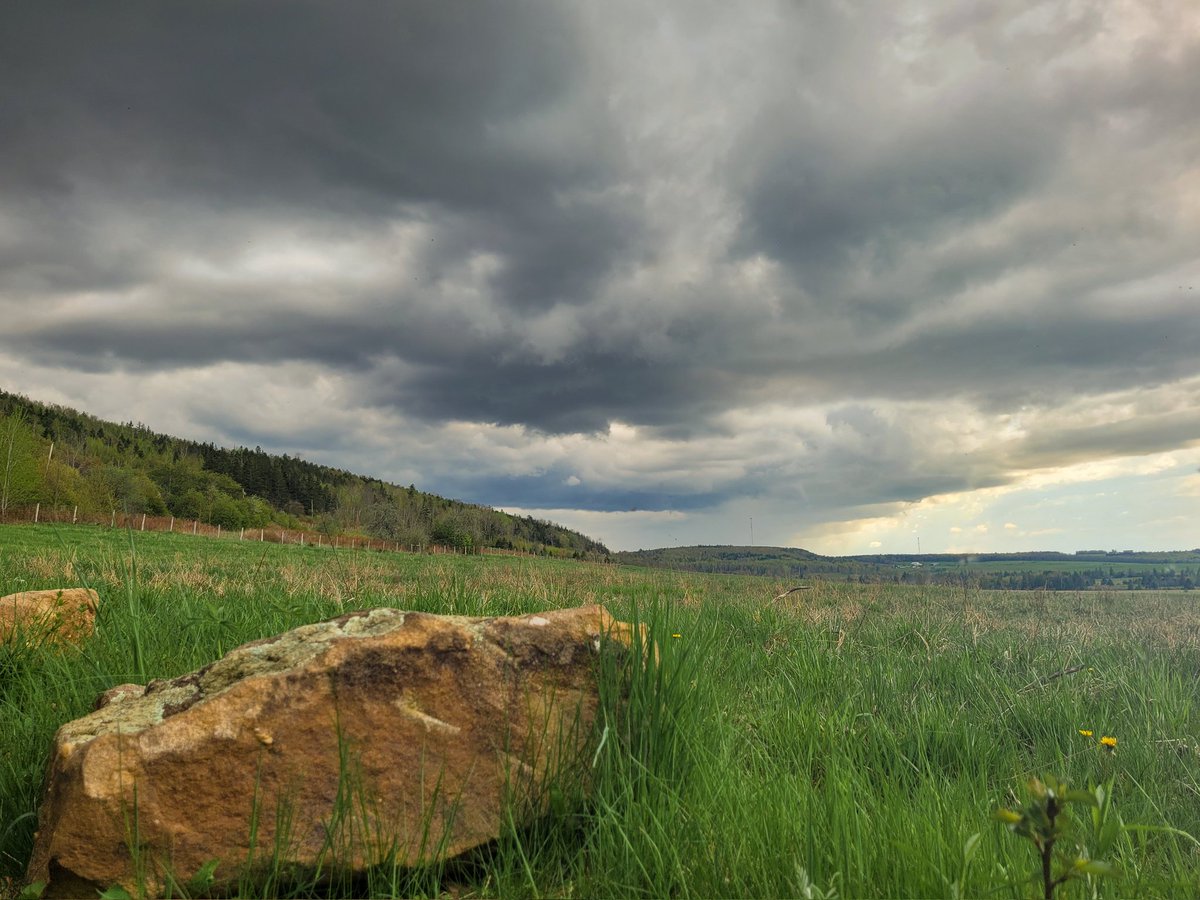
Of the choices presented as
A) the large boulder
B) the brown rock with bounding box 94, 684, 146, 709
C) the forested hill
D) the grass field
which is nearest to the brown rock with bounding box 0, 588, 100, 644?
the grass field

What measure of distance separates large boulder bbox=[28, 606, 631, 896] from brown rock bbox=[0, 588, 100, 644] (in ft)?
9.01

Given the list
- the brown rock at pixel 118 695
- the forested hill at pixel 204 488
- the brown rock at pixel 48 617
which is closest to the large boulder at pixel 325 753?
the brown rock at pixel 118 695

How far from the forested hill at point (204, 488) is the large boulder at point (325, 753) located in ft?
149

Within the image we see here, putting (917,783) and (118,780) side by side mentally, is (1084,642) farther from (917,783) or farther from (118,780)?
(118,780)

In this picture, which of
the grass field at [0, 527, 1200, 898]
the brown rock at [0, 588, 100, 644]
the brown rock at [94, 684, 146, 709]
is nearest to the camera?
the grass field at [0, 527, 1200, 898]

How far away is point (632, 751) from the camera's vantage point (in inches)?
142

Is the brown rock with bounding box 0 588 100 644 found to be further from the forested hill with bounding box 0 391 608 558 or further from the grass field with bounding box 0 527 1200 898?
the forested hill with bounding box 0 391 608 558

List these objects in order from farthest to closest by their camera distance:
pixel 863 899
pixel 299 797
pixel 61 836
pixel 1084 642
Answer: pixel 1084 642 → pixel 299 797 → pixel 61 836 → pixel 863 899

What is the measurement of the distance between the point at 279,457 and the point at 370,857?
18944 cm

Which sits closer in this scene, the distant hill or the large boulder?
the large boulder

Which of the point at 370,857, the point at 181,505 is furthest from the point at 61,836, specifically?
the point at 181,505

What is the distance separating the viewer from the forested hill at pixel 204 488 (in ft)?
261

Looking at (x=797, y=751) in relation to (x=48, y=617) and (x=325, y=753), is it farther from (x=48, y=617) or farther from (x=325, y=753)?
(x=48, y=617)

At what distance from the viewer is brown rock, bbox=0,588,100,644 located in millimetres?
5707
